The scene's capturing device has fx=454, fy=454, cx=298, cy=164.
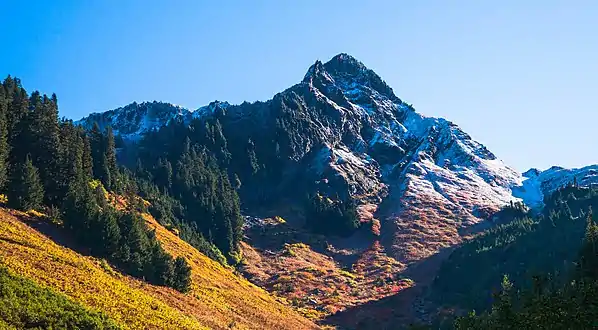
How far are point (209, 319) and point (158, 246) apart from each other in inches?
605

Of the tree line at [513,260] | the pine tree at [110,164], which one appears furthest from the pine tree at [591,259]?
the pine tree at [110,164]

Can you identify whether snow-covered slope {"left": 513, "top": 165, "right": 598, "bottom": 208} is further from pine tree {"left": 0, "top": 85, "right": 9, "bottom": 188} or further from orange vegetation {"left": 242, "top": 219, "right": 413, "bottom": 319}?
pine tree {"left": 0, "top": 85, "right": 9, "bottom": 188}

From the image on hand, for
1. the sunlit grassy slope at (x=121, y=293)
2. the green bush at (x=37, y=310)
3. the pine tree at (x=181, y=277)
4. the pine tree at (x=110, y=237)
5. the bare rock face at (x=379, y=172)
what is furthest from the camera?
the bare rock face at (x=379, y=172)

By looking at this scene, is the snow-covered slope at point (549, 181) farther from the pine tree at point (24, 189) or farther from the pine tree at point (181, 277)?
the pine tree at point (24, 189)

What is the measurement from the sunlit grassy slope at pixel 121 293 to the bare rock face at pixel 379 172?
7929cm

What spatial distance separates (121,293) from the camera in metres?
42.9

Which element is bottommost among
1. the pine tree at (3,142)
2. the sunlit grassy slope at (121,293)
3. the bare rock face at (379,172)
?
the sunlit grassy slope at (121,293)

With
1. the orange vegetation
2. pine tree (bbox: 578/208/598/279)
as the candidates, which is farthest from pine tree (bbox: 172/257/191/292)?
pine tree (bbox: 578/208/598/279)

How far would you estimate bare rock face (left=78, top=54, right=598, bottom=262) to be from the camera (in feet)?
498

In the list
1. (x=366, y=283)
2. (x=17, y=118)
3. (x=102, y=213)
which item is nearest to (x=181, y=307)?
(x=102, y=213)

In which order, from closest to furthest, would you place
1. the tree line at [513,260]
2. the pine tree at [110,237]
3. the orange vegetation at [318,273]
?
the pine tree at [110,237], the tree line at [513,260], the orange vegetation at [318,273]

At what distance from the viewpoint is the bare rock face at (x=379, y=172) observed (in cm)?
15175

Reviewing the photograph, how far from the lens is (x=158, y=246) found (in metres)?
61.0

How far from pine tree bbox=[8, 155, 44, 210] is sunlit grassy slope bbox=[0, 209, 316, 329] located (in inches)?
120
